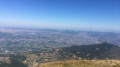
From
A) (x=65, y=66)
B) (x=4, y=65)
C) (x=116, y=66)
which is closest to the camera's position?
(x=116, y=66)

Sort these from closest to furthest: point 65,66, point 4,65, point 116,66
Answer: point 116,66
point 65,66
point 4,65

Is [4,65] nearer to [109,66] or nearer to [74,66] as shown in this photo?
[74,66]

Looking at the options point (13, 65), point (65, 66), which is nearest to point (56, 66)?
point (65, 66)

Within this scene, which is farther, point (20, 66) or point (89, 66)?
point (20, 66)

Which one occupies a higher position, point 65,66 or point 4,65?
point 65,66

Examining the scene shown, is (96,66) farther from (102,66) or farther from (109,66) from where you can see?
(109,66)

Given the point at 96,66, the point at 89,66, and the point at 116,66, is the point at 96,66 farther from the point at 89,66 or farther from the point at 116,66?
the point at 116,66

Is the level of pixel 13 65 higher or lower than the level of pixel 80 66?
lower

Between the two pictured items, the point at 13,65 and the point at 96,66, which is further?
the point at 13,65

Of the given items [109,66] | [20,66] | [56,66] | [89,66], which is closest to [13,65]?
[20,66]
